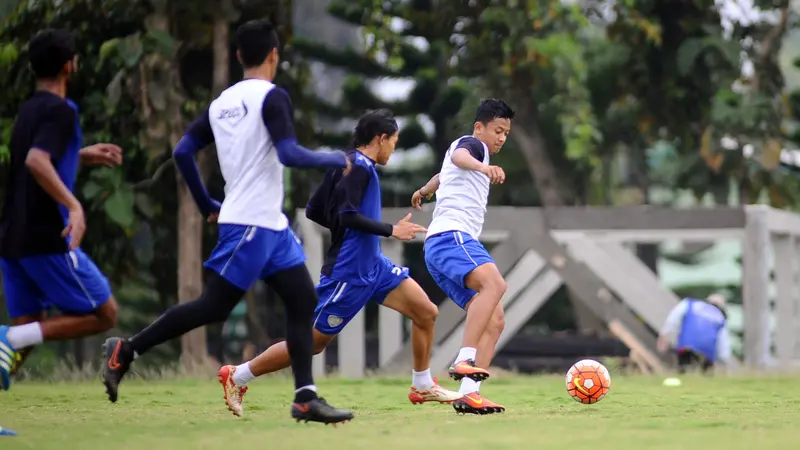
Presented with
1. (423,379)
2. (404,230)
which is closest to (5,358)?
(404,230)

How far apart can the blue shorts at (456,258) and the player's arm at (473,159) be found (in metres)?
0.53

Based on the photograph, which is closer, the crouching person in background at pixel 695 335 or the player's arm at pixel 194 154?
the player's arm at pixel 194 154

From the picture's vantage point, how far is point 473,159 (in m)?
8.45

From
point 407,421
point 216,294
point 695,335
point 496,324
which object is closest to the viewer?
point 216,294

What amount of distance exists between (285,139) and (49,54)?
1.38m

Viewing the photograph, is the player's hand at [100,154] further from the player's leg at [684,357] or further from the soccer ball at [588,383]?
the player's leg at [684,357]

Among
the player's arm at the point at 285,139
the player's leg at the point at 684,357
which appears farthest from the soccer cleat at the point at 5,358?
the player's leg at the point at 684,357

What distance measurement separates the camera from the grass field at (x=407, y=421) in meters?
6.39

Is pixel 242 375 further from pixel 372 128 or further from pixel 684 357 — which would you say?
pixel 684 357

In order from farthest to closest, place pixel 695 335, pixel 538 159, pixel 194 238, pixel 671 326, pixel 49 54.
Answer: pixel 538 159 < pixel 695 335 < pixel 671 326 < pixel 194 238 < pixel 49 54

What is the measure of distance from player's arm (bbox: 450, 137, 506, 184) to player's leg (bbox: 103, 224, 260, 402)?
5.20 feet

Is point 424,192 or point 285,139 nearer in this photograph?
point 285,139

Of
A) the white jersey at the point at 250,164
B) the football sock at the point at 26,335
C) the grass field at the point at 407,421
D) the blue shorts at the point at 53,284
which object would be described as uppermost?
the white jersey at the point at 250,164

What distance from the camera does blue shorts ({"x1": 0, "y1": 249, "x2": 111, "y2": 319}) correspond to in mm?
7297
